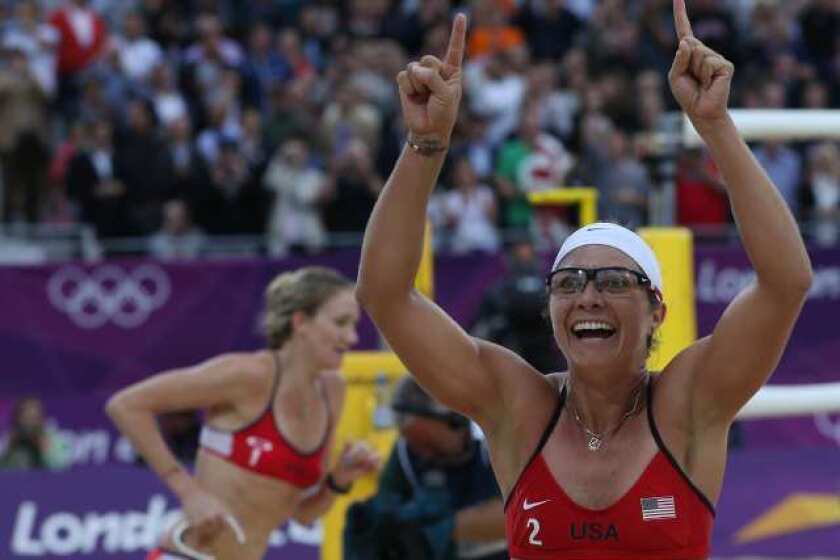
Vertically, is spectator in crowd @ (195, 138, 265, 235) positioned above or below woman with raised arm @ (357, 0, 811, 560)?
above

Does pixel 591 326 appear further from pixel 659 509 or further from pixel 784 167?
pixel 784 167

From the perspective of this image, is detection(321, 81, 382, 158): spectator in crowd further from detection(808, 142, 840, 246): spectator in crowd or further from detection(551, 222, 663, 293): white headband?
detection(551, 222, 663, 293): white headband

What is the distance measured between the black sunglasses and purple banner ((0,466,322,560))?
15.2 ft

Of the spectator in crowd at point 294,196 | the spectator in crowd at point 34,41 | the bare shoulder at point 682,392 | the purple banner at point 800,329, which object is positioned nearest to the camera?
the bare shoulder at point 682,392

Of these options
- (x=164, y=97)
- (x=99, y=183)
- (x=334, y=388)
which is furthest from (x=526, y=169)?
(x=334, y=388)

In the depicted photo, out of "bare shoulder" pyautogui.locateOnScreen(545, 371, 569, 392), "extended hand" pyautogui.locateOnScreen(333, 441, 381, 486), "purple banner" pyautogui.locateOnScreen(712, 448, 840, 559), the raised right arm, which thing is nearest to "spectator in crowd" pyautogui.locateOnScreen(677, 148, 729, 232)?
"purple banner" pyautogui.locateOnScreen(712, 448, 840, 559)

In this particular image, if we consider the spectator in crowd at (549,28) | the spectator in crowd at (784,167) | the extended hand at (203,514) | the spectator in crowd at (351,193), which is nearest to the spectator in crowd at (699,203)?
the spectator in crowd at (784,167)

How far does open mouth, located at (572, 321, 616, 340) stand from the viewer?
3.75 metres

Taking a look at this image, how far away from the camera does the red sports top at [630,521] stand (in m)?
3.70

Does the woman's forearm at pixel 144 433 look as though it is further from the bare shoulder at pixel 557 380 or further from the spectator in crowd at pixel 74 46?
the spectator in crowd at pixel 74 46

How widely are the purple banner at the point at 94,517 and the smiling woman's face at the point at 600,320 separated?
4.61 metres

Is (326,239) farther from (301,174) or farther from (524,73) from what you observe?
(524,73)

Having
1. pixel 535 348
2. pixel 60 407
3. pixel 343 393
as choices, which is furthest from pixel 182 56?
pixel 343 393

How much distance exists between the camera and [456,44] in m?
3.60
